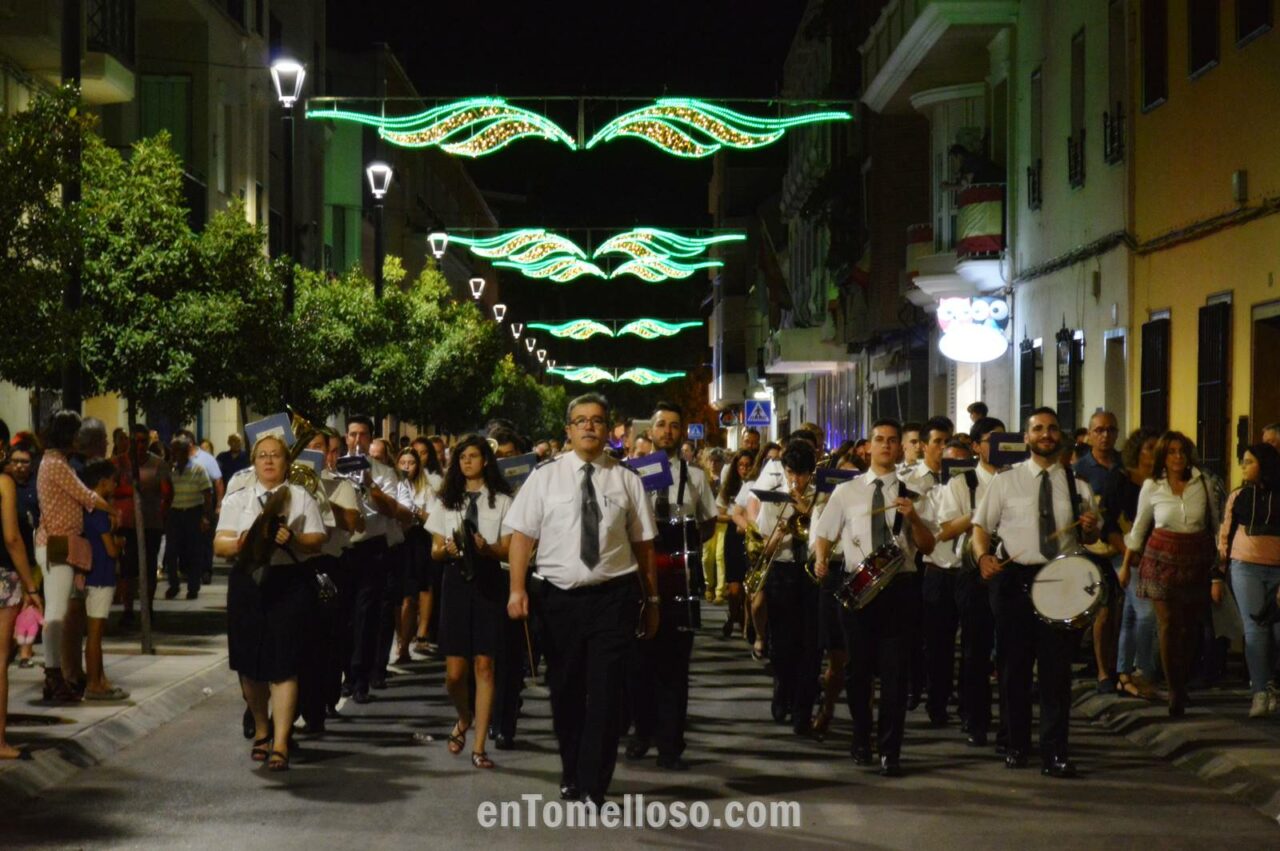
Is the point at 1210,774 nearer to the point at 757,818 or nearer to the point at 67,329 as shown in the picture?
the point at 757,818

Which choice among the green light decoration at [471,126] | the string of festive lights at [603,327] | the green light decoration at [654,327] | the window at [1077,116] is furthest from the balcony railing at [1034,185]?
the green light decoration at [654,327]

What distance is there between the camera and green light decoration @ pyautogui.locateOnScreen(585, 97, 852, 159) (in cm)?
2555

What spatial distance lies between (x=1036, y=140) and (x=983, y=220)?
2140 mm

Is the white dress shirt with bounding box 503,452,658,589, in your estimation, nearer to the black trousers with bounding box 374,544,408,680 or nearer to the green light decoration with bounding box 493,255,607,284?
the black trousers with bounding box 374,544,408,680

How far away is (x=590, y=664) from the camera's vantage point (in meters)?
10.2

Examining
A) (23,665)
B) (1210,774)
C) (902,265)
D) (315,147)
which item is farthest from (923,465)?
(315,147)

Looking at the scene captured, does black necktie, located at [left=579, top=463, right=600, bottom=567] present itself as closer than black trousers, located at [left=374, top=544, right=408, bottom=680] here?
Yes

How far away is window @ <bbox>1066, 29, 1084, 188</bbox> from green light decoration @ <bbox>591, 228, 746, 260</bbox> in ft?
40.4

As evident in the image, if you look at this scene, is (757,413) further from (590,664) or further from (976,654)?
(590,664)

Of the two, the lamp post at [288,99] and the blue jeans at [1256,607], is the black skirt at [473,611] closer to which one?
the blue jeans at [1256,607]

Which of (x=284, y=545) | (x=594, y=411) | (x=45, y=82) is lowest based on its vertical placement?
(x=284, y=545)

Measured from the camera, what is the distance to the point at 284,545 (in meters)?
11.7

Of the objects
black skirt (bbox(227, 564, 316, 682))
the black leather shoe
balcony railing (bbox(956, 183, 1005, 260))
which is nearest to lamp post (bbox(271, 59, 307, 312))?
balcony railing (bbox(956, 183, 1005, 260))

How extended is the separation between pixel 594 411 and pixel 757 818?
2.06 metres
